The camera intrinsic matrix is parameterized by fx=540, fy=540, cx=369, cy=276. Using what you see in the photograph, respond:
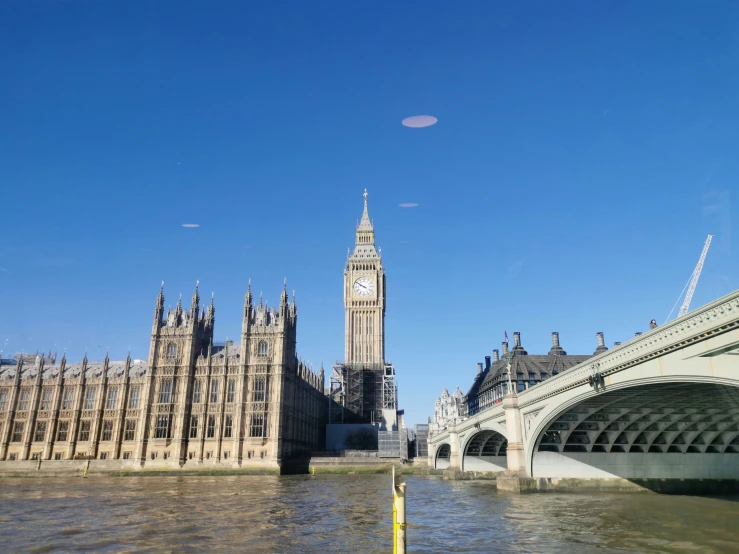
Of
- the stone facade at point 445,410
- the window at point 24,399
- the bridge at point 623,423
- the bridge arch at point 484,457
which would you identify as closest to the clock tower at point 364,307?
the stone facade at point 445,410

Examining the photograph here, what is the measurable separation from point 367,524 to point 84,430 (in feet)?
313

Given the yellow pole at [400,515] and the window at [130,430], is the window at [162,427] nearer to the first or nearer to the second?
the window at [130,430]

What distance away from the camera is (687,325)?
80.1 ft

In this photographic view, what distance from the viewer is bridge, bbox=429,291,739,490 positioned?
3031 cm

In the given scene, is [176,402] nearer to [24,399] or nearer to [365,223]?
[24,399]

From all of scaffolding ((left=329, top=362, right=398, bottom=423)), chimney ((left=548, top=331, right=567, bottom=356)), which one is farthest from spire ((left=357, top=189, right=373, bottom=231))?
chimney ((left=548, top=331, right=567, bottom=356))

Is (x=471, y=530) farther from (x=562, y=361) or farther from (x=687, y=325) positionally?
(x=562, y=361)

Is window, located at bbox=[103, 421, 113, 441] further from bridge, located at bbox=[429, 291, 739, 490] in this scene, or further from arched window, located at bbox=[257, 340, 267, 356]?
bridge, located at bbox=[429, 291, 739, 490]

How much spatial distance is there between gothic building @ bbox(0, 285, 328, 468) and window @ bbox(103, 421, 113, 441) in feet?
0.64

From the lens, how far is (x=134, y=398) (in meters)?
107

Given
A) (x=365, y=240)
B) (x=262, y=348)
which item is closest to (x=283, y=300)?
(x=262, y=348)

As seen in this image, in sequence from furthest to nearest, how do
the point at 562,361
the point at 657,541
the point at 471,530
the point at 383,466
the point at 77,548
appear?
the point at 562,361
the point at 383,466
the point at 471,530
the point at 657,541
the point at 77,548

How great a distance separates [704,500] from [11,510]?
5053cm

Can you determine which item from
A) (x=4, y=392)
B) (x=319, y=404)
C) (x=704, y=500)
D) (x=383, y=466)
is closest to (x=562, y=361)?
(x=383, y=466)
